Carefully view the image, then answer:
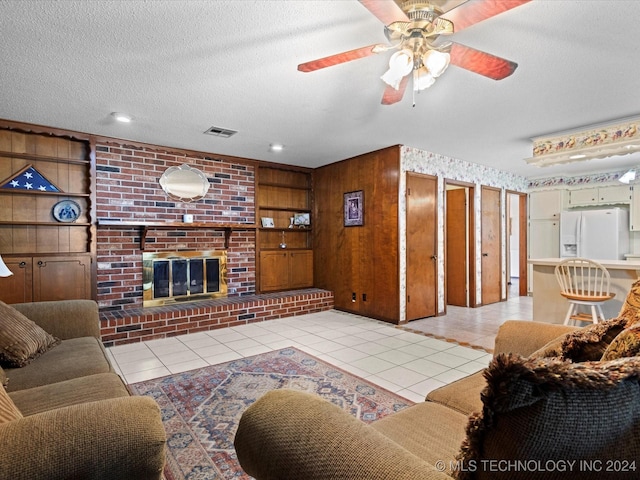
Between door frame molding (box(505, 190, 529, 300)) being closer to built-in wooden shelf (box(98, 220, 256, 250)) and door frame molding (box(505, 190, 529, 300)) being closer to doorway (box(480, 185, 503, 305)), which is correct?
doorway (box(480, 185, 503, 305))

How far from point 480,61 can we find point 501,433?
1.84 m

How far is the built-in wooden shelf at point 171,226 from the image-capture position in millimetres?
3957

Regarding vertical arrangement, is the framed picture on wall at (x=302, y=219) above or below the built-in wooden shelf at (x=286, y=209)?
below

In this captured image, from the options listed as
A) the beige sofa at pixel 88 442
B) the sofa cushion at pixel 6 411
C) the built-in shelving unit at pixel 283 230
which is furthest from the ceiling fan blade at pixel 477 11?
the built-in shelving unit at pixel 283 230

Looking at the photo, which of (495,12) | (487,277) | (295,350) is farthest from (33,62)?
(487,277)

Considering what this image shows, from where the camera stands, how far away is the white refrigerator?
5.55m

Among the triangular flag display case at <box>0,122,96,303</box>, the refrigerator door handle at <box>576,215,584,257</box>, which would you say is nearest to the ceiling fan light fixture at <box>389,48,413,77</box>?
the triangular flag display case at <box>0,122,96,303</box>

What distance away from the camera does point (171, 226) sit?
428cm

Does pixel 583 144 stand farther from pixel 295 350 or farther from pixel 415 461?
pixel 415 461

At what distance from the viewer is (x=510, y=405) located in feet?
Result: 1.74

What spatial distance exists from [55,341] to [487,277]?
226 inches

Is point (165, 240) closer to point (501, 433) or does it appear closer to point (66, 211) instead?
point (66, 211)

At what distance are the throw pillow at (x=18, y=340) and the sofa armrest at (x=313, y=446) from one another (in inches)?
→ 63.3

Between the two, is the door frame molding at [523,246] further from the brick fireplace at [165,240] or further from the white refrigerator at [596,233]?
the brick fireplace at [165,240]
